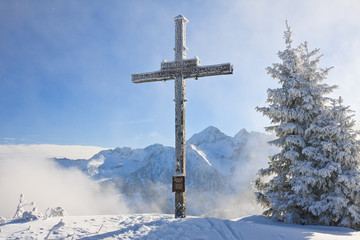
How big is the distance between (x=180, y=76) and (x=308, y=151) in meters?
5.86

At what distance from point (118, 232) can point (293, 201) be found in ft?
22.8

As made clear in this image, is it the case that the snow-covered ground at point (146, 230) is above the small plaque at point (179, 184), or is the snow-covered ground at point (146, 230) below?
below

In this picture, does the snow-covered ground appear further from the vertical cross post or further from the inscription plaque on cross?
the inscription plaque on cross

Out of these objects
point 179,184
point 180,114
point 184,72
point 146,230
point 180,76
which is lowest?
point 146,230

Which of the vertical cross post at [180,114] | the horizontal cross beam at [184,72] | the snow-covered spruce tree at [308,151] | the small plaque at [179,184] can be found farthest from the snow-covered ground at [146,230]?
the horizontal cross beam at [184,72]

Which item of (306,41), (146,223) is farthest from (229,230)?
(306,41)

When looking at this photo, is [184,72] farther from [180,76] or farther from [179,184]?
[179,184]

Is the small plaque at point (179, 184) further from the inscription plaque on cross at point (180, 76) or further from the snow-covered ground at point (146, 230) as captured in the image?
the snow-covered ground at point (146, 230)

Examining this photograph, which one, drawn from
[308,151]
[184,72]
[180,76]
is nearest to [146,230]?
[180,76]

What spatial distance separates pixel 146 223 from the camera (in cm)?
761

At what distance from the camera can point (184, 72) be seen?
10000 millimetres

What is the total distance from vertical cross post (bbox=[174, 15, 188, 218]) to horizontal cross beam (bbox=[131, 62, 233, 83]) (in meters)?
0.19

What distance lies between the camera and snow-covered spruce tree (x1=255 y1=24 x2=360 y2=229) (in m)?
9.55

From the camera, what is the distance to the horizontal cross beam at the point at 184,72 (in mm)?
9711
